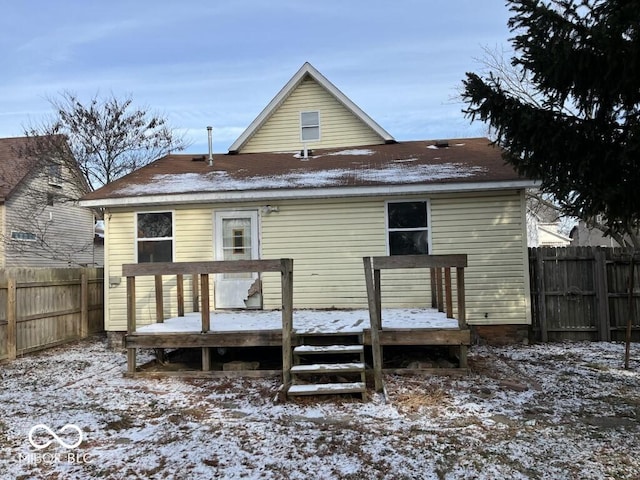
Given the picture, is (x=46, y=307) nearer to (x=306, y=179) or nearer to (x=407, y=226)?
(x=306, y=179)

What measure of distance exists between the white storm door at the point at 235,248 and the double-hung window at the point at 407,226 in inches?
105

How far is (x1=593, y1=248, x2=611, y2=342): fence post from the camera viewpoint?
8688 millimetres

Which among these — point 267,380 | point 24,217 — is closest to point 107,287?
point 267,380

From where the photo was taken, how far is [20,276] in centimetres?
816

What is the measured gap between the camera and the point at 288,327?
5.71m

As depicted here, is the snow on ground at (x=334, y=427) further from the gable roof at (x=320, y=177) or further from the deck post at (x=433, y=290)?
the gable roof at (x=320, y=177)

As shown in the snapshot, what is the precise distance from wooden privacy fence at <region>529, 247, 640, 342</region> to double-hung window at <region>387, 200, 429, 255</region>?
2.17 m

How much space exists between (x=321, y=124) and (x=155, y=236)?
541 cm

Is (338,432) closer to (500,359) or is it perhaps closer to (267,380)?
(267,380)

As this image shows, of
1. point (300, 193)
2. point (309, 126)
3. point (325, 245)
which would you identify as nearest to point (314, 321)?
point (325, 245)

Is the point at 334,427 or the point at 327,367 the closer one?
the point at 334,427

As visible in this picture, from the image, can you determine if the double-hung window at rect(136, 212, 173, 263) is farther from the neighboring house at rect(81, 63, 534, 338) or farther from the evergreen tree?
the evergreen tree

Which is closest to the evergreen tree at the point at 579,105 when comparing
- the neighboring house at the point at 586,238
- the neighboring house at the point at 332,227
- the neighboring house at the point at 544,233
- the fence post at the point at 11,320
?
the neighboring house at the point at 332,227

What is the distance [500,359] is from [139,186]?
24.8 feet
